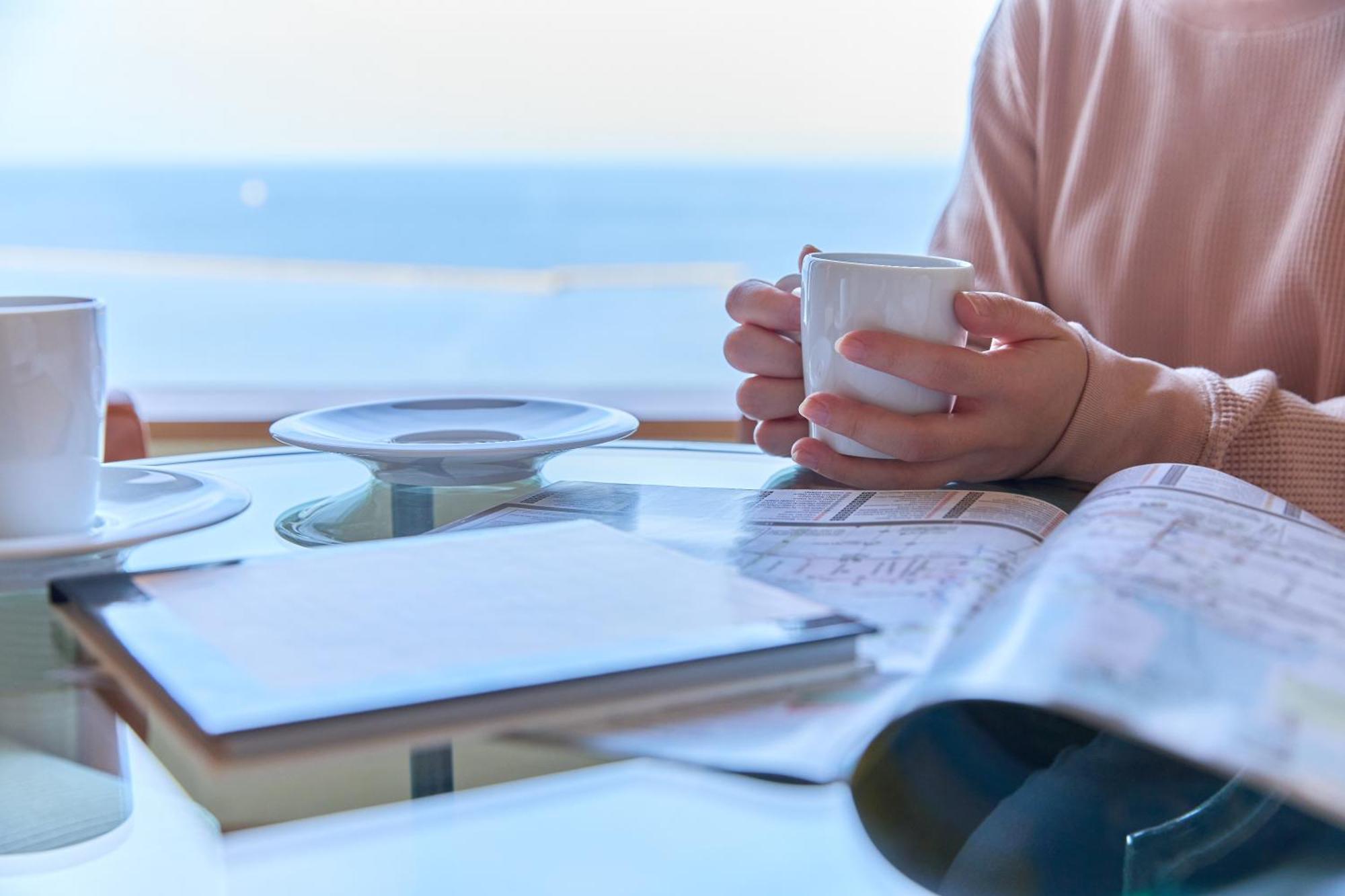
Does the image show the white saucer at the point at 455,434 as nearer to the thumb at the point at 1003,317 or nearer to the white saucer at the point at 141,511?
the white saucer at the point at 141,511

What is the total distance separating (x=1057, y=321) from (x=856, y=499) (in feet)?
0.60

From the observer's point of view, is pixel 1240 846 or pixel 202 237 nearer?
pixel 1240 846

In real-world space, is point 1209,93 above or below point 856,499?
above

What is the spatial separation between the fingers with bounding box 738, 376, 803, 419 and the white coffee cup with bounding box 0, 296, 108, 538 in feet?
1.29

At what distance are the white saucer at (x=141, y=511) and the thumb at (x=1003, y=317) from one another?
0.39 m

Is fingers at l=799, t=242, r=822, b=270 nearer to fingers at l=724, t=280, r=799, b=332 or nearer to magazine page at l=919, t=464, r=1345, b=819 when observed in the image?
fingers at l=724, t=280, r=799, b=332

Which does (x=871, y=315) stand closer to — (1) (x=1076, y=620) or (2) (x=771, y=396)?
(2) (x=771, y=396)

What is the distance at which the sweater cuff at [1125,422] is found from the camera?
678mm

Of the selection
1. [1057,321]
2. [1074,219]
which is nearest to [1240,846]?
[1057,321]

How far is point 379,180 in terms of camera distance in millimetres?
24094

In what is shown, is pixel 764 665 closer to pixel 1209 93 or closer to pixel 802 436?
pixel 802 436

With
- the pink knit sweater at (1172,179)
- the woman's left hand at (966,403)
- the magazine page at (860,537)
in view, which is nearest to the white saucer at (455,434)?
the magazine page at (860,537)

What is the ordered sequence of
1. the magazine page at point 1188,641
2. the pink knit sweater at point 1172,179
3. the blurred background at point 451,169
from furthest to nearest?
the blurred background at point 451,169 → the pink knit sweater at point 1172,179 → the magazine page at point 1188,641

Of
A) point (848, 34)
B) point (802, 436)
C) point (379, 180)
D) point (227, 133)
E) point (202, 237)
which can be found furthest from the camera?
point (227, 133)
